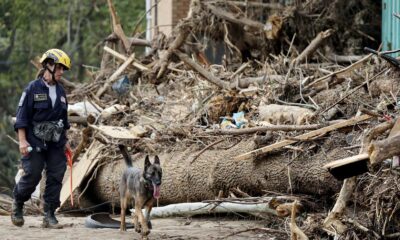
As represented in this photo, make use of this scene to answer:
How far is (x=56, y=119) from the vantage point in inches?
473

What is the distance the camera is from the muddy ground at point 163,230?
11328 millimetres

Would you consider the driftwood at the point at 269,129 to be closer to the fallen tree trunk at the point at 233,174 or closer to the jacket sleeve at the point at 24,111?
the fallen tree trunk at the point at 233,174

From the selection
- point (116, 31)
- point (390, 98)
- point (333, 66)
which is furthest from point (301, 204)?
point (116, 31)

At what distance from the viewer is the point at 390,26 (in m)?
16.8

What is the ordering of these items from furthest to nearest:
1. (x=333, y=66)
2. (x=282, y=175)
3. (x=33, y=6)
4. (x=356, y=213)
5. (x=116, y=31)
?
(x=33, y=6) < (x=116, y=31) < (x=333, y=66) < (x=282, y=175) < (x=356, y=213)

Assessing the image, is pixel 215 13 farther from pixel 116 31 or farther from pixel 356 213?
pixel 356 213

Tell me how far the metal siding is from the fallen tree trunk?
4.39 meters

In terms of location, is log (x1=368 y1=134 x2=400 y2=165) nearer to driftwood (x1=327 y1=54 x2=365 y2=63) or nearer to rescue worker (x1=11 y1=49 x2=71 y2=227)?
rescue worker (x1=11 y1=49 x2=71 y2=227)

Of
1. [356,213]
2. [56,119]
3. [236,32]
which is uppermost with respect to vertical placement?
[236,32]

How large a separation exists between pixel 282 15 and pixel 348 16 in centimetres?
125

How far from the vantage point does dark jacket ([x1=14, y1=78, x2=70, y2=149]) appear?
38.8 ft

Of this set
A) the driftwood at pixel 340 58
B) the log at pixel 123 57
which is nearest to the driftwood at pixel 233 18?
the driftwood at pixel 340 58

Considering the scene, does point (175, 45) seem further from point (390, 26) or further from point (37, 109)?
point (37, 109)

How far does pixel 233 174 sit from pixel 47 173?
224 centimetres
